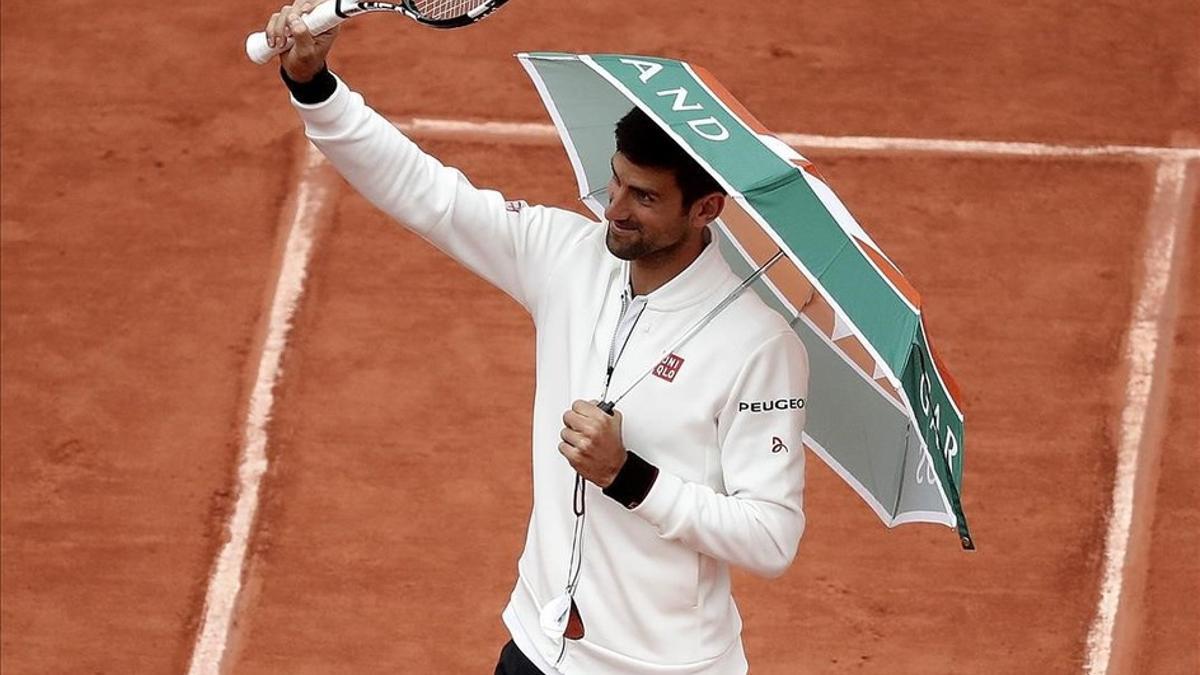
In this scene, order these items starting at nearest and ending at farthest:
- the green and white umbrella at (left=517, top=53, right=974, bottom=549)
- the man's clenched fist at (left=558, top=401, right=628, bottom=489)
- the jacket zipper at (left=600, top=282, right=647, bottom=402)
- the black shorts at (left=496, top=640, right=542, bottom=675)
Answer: the green and white umbrella at (left=517, top=53, right=974, bottom=549) → the man's clenched fist at (left=558, top=401, right=628, bottom=489) → the jacket zipper at (left=600, top=282, right=647, bottom=402) → the black shorts at (left=496, top=640, right=542, bottom=675)

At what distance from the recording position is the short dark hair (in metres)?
4.22

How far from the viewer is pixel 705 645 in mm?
4457

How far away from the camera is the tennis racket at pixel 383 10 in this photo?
4.27 m

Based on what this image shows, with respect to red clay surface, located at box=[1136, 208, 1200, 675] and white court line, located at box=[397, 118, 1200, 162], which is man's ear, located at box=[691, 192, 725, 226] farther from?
white court line, located at box=[397, 118, 1200, 162]

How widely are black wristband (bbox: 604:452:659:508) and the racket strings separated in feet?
3.83

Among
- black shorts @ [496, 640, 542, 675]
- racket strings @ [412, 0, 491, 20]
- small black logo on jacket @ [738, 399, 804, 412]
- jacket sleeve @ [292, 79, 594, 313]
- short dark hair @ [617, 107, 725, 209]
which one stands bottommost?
black shorts @ [496, 640, 542, 675]

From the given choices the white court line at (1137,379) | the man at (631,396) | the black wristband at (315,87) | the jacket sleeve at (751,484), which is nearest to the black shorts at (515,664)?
the man at (631,396)

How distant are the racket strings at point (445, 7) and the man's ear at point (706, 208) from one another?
0.71m

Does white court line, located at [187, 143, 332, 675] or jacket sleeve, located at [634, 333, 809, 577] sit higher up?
jacket sleeve, located at [634, 333, 809, 577]

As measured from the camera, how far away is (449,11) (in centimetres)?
462

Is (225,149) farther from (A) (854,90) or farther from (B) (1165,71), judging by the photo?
(B) (1165,71)

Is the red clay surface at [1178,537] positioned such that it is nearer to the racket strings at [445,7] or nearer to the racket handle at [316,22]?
the racket strings at [445,7]

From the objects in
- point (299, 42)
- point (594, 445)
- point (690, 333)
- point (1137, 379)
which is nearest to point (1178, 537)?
point (1137, 379)

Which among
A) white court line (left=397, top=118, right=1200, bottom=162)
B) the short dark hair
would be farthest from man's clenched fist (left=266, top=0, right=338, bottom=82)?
white court line (left=397, top=118, right=1200, bottom=162)
